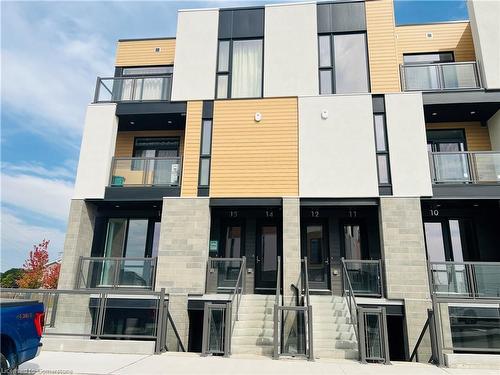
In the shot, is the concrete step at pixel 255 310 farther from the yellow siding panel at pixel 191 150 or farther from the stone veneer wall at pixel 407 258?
the yellow siding panel at pixel 191 150

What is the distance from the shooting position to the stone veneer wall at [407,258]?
32.4 ft

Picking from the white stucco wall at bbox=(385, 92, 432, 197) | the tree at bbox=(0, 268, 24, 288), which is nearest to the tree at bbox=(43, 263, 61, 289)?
the tree at bbox=(0, 268, 24, 288)

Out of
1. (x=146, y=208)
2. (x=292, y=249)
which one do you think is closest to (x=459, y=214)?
(x=292, y=249)

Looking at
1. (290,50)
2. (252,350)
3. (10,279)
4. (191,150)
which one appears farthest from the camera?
(10,279)

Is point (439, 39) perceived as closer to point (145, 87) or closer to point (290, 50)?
point (290, 50)

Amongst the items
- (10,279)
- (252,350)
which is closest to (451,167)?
(252,350)

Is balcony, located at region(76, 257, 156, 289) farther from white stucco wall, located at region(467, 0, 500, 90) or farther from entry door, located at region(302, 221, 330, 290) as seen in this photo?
white stucco wall, located at region(467, 0, 500, 90)

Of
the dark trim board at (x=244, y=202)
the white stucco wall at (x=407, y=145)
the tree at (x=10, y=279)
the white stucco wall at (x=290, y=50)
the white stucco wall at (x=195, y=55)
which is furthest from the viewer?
the tree at (x=10, y=279)

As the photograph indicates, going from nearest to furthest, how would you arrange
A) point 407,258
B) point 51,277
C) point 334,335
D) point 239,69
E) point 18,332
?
point 18,332, point 334,335, point 407,258, point 239,69, point 51,277

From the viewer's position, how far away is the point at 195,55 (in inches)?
515

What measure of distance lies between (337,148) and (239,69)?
15.6 feet

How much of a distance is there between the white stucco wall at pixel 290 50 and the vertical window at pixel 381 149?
7.74 ft

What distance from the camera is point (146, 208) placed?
13.4 meters

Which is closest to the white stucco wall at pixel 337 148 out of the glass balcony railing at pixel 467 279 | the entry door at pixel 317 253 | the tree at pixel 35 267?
the entry door at pixel 317 253
